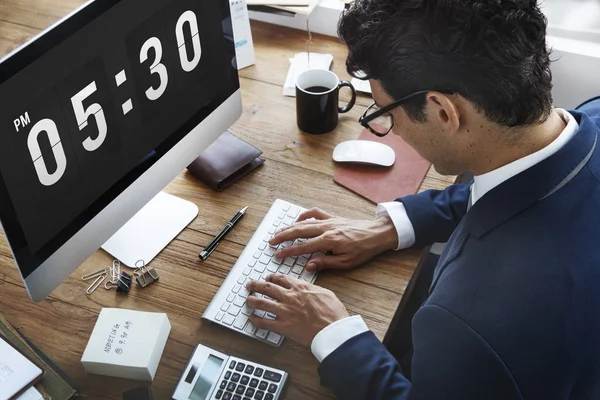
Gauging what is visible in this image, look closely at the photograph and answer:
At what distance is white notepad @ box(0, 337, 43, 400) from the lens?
0.97 metres

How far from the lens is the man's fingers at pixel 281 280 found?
1.11 metres

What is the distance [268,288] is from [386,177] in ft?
1.20

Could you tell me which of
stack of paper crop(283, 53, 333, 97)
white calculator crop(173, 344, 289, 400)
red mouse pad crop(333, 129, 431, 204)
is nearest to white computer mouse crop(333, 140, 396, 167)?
red mouse pad crop(333, 129, 431, 204)

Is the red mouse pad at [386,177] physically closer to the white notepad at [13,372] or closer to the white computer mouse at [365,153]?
the white computer mouse at [365,153]

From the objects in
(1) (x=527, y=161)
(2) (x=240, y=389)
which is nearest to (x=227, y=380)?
(2) (x=240, y=389)

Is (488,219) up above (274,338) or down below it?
above

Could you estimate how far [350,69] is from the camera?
1.02m

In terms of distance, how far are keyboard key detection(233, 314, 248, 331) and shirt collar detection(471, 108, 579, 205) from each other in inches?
16.8

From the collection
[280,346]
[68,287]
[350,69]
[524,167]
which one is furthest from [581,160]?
[68,287]

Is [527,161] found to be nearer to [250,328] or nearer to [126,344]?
[250,328]

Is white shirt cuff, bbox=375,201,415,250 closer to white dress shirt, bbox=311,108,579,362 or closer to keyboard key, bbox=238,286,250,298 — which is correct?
white dress shirt, bbox=311,108,579,362

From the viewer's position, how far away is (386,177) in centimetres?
131

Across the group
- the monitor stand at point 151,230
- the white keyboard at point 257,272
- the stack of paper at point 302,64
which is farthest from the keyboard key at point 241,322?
the stack of paper at point 302,64

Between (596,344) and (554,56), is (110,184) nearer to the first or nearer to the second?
(596,344)
